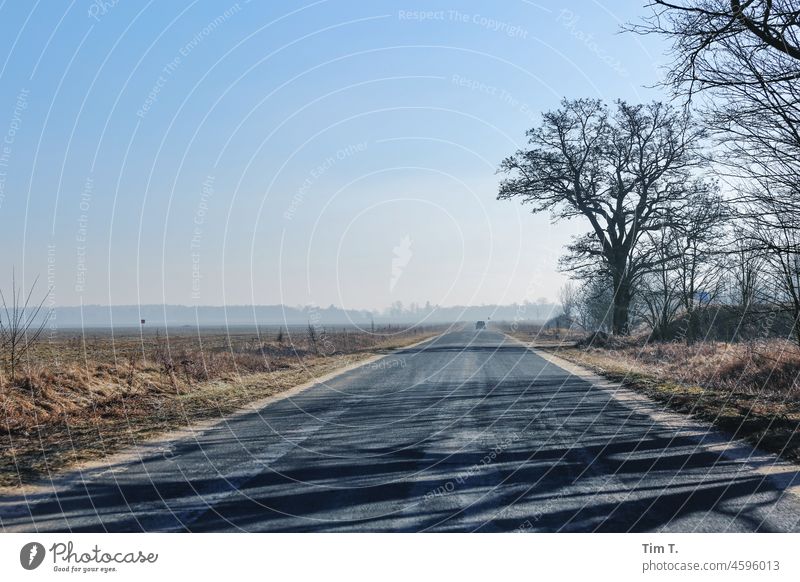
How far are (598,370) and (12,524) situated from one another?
19891 millimetres

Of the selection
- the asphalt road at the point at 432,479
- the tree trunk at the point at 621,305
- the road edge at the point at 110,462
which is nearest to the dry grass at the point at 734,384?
the asphalt road at the point at 432,479

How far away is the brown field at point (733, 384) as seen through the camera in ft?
34.4

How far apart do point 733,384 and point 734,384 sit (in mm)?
23

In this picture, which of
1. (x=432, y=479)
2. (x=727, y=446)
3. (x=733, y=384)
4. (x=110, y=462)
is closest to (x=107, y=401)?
(x=110, y=462)

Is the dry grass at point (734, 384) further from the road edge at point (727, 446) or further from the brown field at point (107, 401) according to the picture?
the brown field at point (107, 401)

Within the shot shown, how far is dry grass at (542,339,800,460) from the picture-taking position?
10.5 meters

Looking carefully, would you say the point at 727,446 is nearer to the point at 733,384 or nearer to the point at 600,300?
the point at 733,384

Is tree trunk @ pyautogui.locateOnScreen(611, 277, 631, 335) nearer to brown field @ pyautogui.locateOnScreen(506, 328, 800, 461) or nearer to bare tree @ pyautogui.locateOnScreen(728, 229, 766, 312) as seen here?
brown field @ pyautogui.locateOnScreen(506, 328, 800, 461)

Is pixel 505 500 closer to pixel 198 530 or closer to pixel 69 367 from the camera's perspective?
pixel 198 530

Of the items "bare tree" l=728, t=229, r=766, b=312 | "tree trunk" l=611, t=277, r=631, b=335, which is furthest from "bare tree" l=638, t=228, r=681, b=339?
"bare tree" l=728, t=229, r=766, b=312

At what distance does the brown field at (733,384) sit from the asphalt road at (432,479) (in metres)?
0.75

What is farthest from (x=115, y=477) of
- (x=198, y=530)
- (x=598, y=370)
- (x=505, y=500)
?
(x=598, y=370)

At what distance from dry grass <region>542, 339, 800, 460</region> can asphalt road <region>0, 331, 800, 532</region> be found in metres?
0.70

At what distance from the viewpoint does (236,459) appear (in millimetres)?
8625
